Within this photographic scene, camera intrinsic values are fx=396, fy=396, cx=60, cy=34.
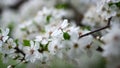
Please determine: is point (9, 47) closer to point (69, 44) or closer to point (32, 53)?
point (32, 53)

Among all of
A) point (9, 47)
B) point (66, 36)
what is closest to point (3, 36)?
point (9, 47)

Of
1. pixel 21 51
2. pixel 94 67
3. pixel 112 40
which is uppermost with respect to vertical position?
pixel 112 40

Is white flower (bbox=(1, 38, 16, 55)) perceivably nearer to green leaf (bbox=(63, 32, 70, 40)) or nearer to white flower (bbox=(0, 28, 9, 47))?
white flower (bbox=(0, 28, 9, 47))

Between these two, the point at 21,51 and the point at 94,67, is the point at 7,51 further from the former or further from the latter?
the point at 94,67

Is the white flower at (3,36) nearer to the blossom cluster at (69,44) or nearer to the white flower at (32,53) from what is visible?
the blossom cluster at (69,44)

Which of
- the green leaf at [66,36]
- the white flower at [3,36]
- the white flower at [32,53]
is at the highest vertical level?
the green leaf at [66,36]

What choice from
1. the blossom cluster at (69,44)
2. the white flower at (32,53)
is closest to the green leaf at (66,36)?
the blossom cluster at (69,44)

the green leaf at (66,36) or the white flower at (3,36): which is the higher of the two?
the green leaf at (66,36)

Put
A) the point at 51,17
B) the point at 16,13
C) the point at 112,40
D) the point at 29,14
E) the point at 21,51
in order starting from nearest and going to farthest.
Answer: the point at 112,40 < the point at 21,51 < the point at 51,17 < the point at 29,14 < the point at 16,13

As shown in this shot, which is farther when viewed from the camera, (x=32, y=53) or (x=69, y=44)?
(x=32, y=53)

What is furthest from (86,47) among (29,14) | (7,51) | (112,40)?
(29,14)

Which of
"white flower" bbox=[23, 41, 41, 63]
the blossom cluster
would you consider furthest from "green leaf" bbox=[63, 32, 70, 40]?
"white flower" bbox=[23, 41, 41, 63]
